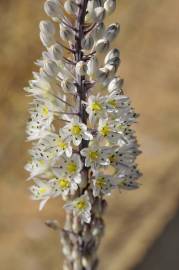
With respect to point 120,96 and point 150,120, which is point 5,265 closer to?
point 150,120

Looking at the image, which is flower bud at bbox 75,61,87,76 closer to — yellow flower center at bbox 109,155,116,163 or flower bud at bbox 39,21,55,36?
flower bud at bbox 39,21,55,36

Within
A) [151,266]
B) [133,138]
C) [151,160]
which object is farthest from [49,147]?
[151,160]

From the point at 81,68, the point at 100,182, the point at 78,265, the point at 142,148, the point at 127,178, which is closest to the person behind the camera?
the point at 81,68

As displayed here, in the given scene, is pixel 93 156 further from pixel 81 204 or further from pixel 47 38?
pixel 47 38

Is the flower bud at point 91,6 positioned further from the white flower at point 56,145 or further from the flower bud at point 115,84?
the white flower at point 56,145

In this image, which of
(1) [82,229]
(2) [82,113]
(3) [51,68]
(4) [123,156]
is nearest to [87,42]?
(3) [51,68]

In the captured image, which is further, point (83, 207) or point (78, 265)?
point (78, 265)
